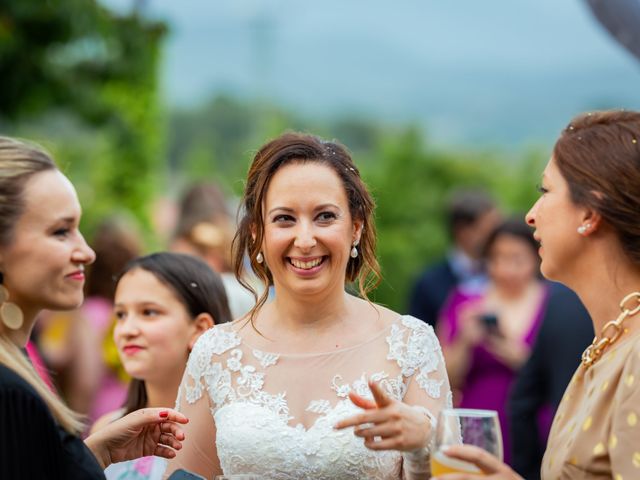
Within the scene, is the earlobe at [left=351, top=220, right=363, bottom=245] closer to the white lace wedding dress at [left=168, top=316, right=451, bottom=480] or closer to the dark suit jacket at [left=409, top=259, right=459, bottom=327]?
the white lace wedding dress at [left=168, top=316, right=451, bottom=480]

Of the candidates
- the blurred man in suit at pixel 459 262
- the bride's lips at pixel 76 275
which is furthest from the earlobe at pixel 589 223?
the blurred man in suit at pixel 459 262

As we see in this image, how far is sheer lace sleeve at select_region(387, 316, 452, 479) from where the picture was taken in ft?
11.5

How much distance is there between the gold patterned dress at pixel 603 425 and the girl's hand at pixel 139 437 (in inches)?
47.6

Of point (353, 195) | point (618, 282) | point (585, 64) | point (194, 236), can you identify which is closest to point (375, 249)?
→ point (353, 195)

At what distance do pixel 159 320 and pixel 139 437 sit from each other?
2.86ft

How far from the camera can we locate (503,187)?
31.2 meters

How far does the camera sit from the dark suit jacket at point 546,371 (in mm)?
5352

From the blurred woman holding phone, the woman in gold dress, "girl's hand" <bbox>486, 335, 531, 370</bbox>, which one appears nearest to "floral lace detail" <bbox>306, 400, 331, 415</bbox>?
the woman in gold dress

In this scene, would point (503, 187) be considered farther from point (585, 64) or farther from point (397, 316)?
point (585, 64)

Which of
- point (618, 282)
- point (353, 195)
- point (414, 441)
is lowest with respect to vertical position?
point (414, 441)

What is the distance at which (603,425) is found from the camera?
2.85 metres

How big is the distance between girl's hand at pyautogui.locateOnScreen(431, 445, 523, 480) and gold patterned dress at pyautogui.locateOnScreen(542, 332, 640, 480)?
0.32m

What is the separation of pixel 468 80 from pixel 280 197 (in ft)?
521

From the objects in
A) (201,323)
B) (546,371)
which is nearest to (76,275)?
(201,323)
